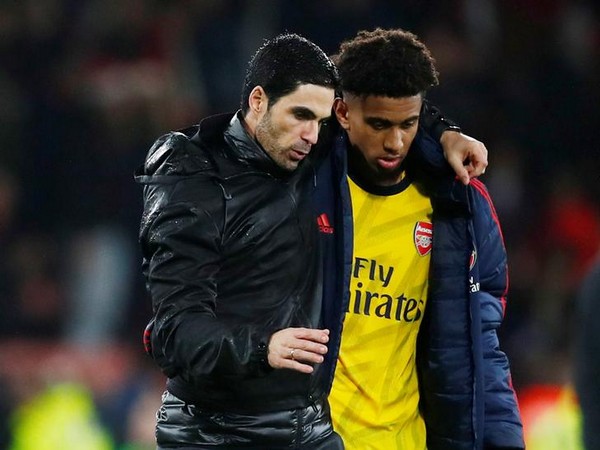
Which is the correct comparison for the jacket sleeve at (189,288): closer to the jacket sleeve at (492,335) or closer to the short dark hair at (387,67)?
the short dark hair at (387,67)

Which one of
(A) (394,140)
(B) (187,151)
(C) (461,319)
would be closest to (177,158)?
(B) (187,151)

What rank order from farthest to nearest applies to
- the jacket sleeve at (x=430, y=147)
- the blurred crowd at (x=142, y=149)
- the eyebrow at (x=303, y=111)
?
the blurred crowd at (x=142, y=149) → the jacket sleeve at (x=430, y=147) → the eyebrow at (x=303, y=111)

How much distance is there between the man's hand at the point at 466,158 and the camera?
3025 millimetres

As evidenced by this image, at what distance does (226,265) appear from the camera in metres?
2.65

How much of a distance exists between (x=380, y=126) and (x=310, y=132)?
442 millimetres

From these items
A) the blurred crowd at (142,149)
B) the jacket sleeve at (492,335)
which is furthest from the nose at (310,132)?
the blurred crowd at (142,149)

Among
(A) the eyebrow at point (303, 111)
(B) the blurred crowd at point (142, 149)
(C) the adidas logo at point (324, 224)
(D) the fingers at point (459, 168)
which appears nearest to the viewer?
(A) the eyebrow at point (303, 111)

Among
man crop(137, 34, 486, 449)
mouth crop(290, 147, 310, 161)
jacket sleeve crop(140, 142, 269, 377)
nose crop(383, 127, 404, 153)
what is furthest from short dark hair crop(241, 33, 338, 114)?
nose crop(383, 127, 404, 153)

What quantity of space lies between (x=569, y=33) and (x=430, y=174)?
463 centimetres

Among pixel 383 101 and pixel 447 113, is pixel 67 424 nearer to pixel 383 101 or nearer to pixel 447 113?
pixel 447 113

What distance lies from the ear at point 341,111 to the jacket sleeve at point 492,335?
0.37 metres

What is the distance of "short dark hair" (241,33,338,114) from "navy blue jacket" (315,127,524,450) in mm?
341

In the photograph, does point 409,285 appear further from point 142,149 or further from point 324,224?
point 142,149

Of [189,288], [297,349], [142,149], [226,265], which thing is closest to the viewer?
[297,349]
